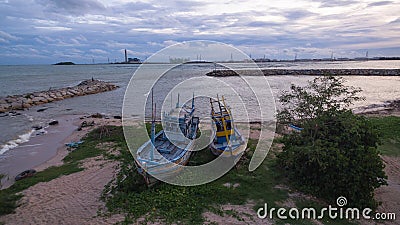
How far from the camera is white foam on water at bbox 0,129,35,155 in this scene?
47.7ft

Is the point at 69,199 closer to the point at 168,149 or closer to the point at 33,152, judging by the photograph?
the point at 168,149

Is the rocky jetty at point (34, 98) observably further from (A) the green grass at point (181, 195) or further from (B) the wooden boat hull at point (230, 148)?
(B) the wooden boat hull at point (230, 148)

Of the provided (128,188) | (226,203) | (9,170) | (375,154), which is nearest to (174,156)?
(128,188)

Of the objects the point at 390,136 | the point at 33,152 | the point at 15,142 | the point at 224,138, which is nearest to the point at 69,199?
the point at 224,138

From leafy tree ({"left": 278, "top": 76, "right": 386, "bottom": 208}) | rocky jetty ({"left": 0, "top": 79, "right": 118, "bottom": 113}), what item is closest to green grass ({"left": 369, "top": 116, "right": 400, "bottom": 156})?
leafy tree ({"left": 278, "top": 76, "right": 386, "bottom": 208})

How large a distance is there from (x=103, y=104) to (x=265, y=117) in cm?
1951

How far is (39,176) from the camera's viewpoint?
34.4ft

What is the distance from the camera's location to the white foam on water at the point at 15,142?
14.5m

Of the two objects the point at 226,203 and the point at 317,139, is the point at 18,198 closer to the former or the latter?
the point at 226,203

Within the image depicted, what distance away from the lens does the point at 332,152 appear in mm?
7805

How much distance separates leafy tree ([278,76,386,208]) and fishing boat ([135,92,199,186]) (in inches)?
152

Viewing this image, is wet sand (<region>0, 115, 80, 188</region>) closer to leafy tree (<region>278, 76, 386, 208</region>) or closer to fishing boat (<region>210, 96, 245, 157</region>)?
fishing boat (<region>210, 96, 245, 157</region>)

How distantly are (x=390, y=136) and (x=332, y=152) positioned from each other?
907cm

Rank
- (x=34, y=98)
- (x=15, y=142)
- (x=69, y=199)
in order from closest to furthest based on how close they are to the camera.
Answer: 1. (x=69, y=199)
2. (x=15, y=142)
3. (x=34, y=98)
